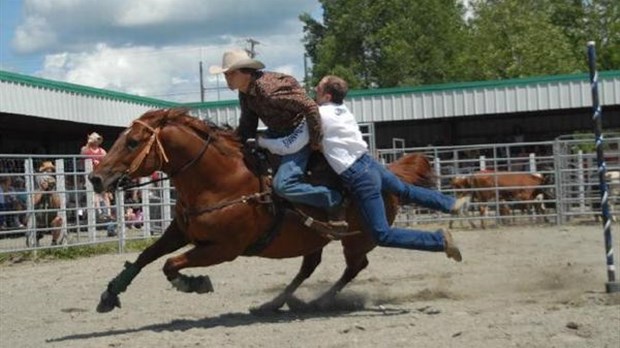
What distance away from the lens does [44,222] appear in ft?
50.2

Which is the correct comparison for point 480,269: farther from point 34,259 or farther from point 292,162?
point 34,259

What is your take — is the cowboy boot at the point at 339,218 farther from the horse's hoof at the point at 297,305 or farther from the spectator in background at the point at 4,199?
the spectator in background at the point at 4,199

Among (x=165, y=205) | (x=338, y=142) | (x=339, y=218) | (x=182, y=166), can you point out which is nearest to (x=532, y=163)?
(x=165, y=205)

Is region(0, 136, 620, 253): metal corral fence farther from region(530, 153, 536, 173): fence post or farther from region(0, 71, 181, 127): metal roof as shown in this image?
region(0, 71, 181, 127): metal roof

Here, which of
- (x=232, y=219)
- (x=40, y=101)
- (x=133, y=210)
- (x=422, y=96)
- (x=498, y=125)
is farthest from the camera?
(x=498, y=125)

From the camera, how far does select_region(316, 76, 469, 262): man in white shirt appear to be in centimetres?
711

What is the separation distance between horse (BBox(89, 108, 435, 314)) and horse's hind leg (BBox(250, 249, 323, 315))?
623mm

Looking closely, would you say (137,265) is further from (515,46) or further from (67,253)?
(515,46)

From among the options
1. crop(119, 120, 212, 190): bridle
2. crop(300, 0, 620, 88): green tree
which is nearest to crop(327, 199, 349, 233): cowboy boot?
crop(119, 120, 212, 190): bridle

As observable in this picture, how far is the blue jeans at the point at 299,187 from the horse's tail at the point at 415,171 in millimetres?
1114

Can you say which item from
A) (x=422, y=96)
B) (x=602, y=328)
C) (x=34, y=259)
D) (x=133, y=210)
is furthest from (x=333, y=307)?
(x=422, y=96)

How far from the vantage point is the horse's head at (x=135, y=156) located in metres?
6.71

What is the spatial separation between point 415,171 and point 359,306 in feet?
4.28

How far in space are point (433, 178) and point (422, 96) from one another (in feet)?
74.8
